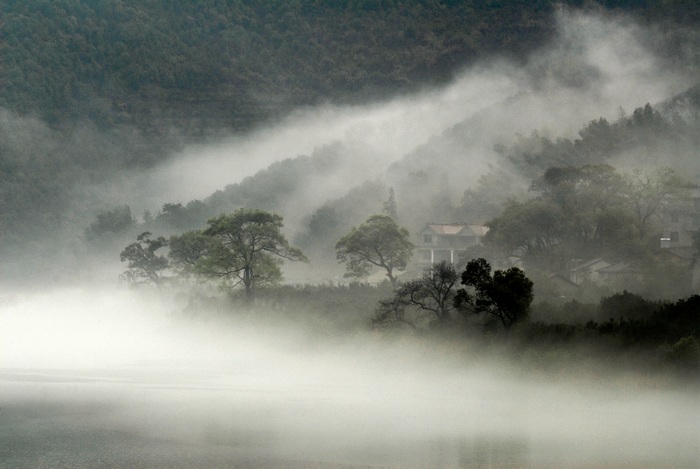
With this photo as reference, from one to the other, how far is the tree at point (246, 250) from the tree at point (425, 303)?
38.6 meters

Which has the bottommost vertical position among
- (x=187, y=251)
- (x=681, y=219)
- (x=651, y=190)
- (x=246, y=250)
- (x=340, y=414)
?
(x=340, y=414)

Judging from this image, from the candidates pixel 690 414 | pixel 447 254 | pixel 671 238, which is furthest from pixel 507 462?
pixel 447 254

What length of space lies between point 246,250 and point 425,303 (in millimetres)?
44806

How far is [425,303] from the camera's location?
10131cm

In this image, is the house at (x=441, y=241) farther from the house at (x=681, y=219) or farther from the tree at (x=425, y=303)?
the tree at (x=425, y=303)

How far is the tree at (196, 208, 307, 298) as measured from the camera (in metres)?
138

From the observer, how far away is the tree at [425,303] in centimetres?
9750

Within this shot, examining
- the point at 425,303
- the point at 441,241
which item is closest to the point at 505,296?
the point at 425,303

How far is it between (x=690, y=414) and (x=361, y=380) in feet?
118

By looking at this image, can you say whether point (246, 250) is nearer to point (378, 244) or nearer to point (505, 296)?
point (378, 244)

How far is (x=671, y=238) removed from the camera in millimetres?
157375

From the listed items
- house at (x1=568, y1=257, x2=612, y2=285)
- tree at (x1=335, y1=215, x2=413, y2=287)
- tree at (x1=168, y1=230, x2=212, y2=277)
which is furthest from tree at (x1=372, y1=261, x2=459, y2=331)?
tree at (x1=168, y1=230, x2=212, y2=277)

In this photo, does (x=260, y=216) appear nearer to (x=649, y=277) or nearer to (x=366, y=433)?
(x=649, y=277)

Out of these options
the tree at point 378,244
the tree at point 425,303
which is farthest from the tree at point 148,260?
the tree at point 425,303
